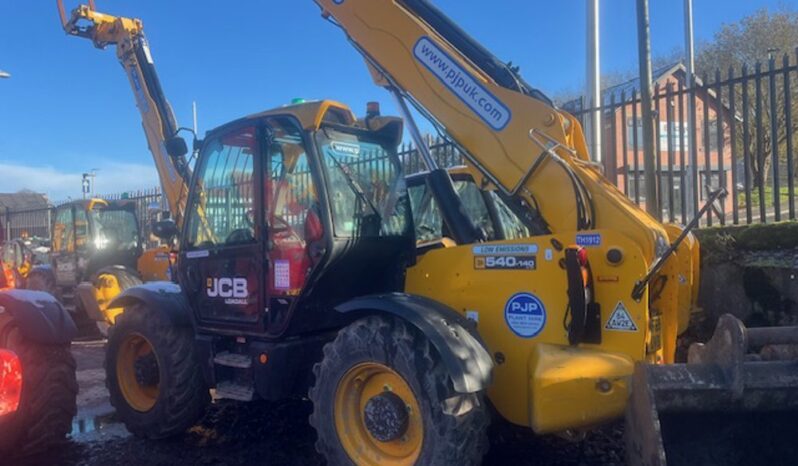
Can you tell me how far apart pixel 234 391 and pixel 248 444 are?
2.19 ft

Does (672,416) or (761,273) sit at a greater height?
(761,273)

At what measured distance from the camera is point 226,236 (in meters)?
5.08

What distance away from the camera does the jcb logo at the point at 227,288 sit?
4876 millimetres

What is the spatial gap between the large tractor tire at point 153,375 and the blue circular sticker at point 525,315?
268cm

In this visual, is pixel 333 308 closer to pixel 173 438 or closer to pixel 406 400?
pixel 406 400

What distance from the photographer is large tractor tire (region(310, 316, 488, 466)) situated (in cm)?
359

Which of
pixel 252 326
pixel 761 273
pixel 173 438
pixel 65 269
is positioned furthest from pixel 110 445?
pixel 65 269

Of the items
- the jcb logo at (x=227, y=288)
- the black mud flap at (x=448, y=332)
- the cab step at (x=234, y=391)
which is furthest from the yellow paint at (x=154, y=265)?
the black mud flap at (x=448, y=332)

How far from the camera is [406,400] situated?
391 centimetres

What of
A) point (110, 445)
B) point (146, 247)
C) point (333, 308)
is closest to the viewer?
point (333, 308)

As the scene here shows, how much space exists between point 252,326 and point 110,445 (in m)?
1.79

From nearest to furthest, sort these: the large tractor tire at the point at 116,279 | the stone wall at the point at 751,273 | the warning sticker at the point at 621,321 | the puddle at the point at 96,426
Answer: the warning sticker at the point at 621,321 < the puddle at the point at 96,426 < the stone wall at the point at 751,273 < the large tractor tire at the point at 116,279

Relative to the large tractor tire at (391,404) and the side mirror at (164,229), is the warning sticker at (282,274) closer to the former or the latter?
the large tractor tire at (391,404)

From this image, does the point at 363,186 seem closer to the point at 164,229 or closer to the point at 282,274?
the point at 282,274
